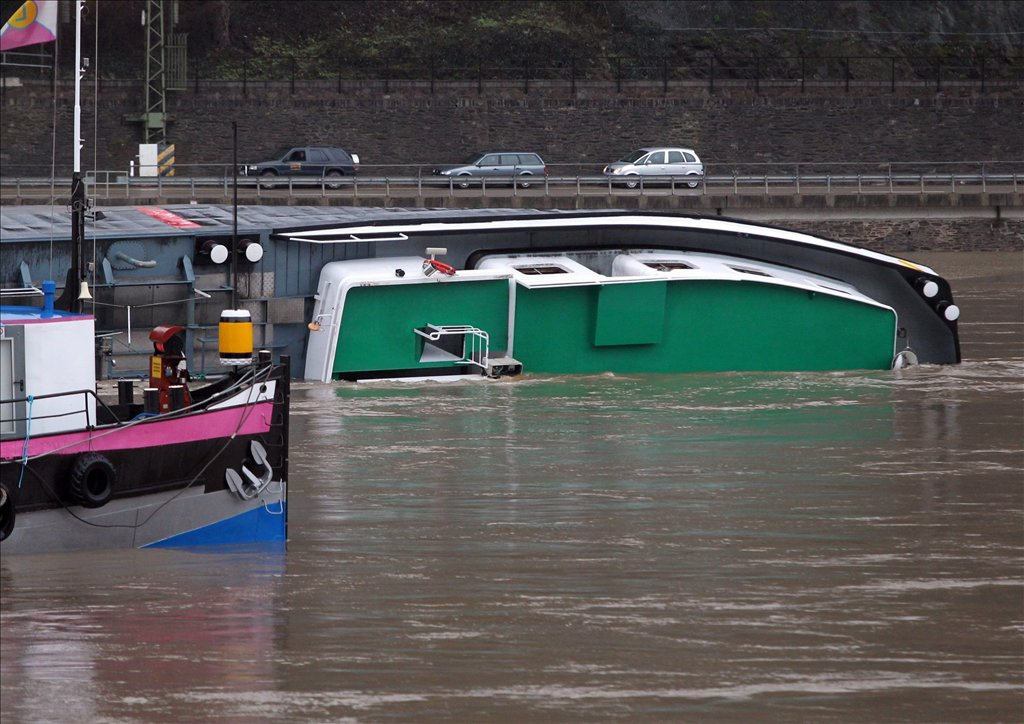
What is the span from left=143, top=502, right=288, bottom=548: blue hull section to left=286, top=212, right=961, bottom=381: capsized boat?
8.99 meters

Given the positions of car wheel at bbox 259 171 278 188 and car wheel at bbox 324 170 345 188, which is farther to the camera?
car wheel at bbox 324 170 345 188

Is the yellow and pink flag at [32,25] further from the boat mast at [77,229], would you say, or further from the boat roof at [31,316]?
the boat roof at [31,316]

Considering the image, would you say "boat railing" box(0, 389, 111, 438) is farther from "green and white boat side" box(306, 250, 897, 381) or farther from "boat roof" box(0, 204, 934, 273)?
"green and white boat side" box(306, 250, 897, 381)

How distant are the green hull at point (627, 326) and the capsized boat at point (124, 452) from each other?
345 inches

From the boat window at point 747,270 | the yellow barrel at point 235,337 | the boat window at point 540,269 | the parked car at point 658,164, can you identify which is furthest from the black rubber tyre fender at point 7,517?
the parked car at point 658,164

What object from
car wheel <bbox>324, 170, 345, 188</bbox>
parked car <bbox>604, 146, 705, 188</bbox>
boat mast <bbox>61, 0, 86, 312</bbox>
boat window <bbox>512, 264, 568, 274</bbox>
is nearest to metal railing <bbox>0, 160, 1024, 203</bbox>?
car wheel <bbox>324, 170, 345, 188</bbox>

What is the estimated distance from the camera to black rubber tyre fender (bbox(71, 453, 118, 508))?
1327 centimetres

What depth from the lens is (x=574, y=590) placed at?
13125 millimetres

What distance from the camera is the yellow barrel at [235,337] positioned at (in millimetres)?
14719

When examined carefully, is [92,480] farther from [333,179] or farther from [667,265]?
[333,179]

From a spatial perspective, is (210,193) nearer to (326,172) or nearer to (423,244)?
(326,172)

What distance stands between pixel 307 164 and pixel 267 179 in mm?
7291

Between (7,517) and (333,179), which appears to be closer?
(7,517)

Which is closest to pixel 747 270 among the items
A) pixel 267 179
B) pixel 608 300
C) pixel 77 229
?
pixel 608 300
